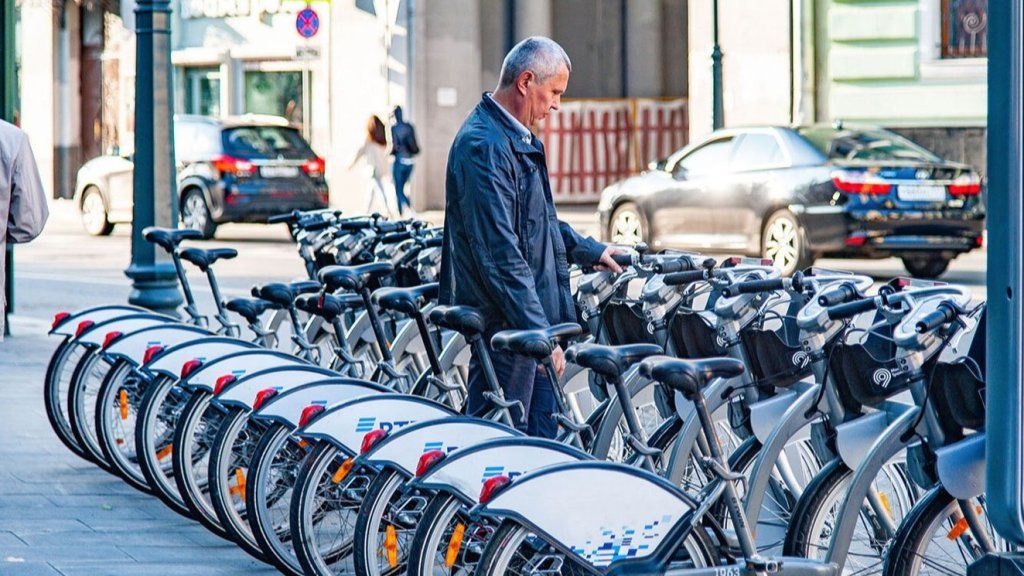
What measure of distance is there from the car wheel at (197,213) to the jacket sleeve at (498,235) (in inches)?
719

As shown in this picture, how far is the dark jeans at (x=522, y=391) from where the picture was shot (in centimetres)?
537

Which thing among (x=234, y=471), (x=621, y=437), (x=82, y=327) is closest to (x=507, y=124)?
(x=621, y=437)

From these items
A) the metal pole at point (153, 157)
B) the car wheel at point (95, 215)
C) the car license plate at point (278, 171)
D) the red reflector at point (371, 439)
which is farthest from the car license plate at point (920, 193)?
the car wheel at point (95, 215)

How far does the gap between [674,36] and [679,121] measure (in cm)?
249

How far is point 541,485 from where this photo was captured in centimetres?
400

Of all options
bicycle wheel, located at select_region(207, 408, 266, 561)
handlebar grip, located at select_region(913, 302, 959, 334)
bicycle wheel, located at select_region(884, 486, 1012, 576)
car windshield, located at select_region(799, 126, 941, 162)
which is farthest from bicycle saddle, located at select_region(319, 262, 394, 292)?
car windshield, located at select_region(799, 126, 941, 162)

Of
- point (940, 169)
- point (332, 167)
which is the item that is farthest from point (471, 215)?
point (332, 167)

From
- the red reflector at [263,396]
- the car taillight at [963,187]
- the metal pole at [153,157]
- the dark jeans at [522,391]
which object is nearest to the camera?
the dark jeans at [522,391]

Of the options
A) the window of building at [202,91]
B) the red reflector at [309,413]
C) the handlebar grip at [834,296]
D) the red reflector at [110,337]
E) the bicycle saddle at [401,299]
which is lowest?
the red reflector at [309,413]

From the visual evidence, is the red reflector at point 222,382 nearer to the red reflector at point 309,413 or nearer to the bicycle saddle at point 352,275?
the bicycle saddle at point 352,275

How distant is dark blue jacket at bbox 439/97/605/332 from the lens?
5.23 m

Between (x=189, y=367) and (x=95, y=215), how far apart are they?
19.0 metres

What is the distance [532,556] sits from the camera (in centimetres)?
402

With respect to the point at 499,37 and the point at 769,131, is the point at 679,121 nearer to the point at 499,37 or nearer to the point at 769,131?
the point at 499,37
